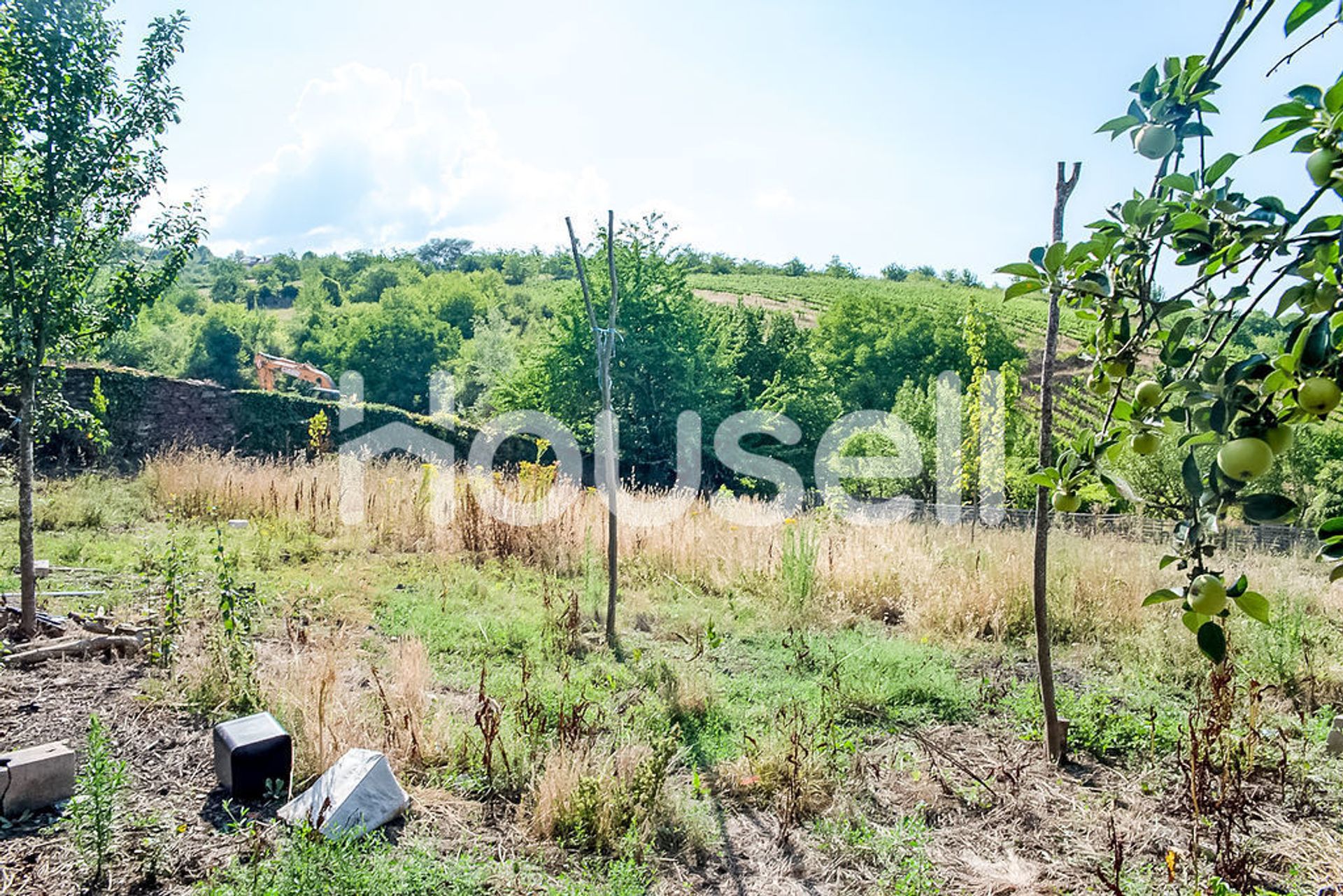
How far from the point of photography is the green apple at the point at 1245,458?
0.56 m

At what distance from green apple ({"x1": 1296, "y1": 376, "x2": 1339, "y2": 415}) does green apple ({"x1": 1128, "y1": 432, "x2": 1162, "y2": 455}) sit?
160 millimetres

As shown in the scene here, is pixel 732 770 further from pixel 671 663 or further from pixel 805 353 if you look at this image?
pixel 805 353

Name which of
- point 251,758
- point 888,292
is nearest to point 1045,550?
point 251,758

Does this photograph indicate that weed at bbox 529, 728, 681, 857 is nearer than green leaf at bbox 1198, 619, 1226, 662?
No

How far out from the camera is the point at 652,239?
1889 cm

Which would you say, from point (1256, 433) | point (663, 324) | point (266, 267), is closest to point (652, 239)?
point (663, 324)

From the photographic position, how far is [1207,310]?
33.1 inches

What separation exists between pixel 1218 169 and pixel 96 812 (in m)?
3.04

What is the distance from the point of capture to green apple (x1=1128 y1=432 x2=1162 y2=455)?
30.0 inches

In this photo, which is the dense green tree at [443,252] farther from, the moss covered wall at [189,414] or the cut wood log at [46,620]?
the cut wood log at [46,620]

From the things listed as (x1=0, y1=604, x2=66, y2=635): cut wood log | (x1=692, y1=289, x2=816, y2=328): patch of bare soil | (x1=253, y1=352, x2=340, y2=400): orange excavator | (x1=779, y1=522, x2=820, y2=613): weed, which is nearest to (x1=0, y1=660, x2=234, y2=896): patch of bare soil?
(x1=0, y1=604, x2=66, y2=635): cut wood log

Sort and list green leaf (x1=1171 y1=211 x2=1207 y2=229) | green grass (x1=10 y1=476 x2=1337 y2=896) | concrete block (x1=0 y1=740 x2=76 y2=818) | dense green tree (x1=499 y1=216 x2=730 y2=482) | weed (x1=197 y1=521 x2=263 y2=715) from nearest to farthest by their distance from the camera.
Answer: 1. green leaf (x1=1171 y1=211 x2=1207 y2=229)
2. green grass (x1=10 y1=476 x2=1337 y2=896)
3. concrete block (x1=0 y1=740 x2=76 y2=818)
4. weed (x1=197 y1=521 x2=263 y2=715)
5. dense green tree (x1=499 y1=216 x2=730 y2=482)

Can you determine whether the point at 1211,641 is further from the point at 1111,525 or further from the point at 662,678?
the point at 1111,525

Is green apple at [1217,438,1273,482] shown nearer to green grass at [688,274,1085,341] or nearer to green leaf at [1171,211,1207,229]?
green leaf at [1171,211,1207,229]
